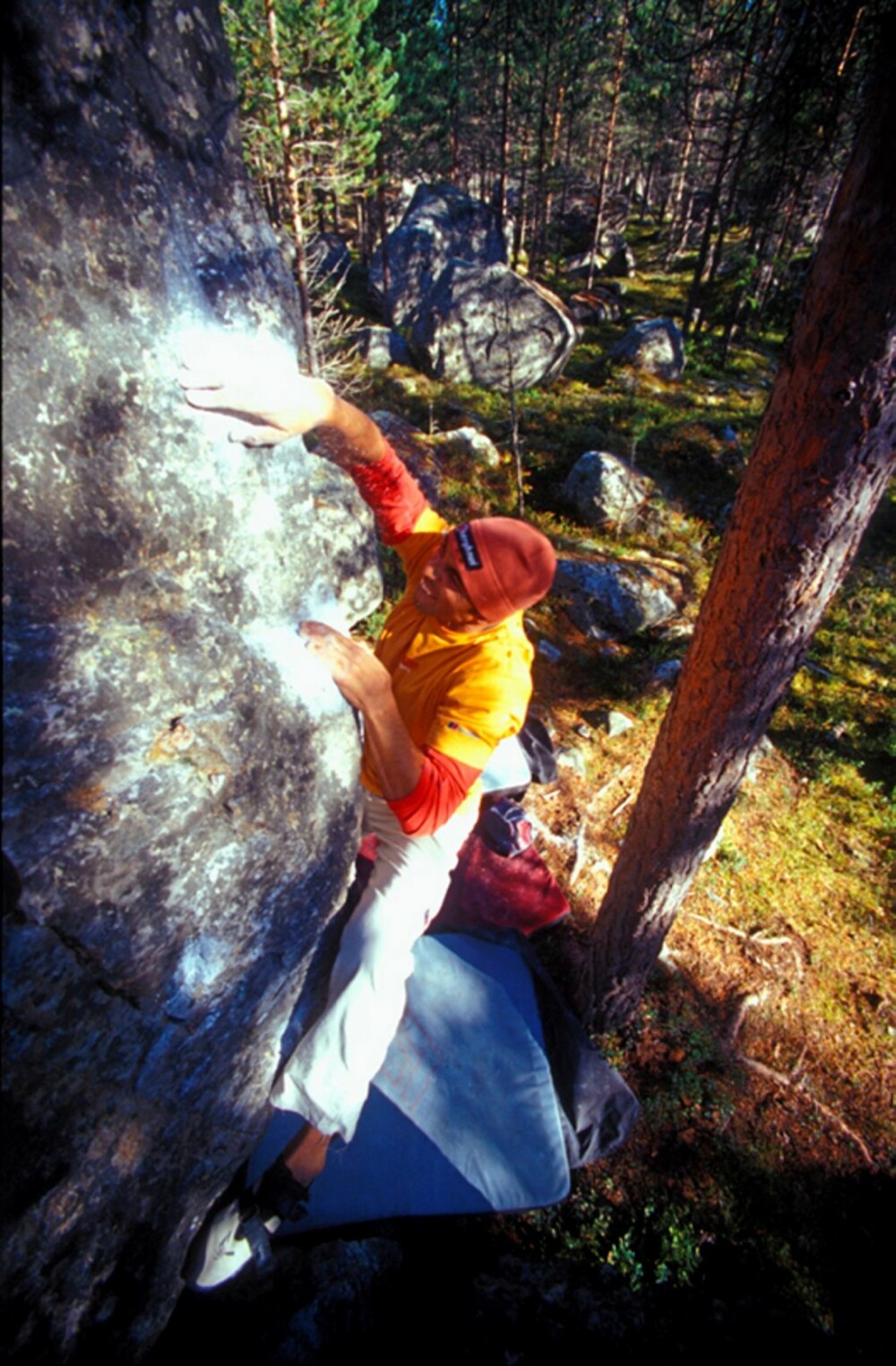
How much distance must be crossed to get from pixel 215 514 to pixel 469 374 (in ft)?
57.3

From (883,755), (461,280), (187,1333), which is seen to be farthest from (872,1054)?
(461,280)

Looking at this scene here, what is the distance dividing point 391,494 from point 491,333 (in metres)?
16.8

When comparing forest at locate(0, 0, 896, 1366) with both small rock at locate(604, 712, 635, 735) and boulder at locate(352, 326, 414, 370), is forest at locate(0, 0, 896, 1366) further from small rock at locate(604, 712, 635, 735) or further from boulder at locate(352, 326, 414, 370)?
boulder at locate(352, 326, 414, 370)

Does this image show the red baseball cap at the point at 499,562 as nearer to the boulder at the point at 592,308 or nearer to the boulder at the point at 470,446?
the boulder at the point at 470,446

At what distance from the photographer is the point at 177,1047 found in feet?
7.24

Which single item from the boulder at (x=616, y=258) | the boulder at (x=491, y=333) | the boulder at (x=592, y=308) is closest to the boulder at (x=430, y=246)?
the boulder at (x=491, y=333)

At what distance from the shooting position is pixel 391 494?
10.2ft

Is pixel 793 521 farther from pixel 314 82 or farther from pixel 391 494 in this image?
pixel 314 82

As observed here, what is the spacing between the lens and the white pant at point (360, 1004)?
108 inches

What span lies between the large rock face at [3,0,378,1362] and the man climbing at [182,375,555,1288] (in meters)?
0.24

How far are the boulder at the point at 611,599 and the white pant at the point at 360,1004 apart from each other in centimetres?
700

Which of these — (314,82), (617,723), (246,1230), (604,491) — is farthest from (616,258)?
(246,1230)

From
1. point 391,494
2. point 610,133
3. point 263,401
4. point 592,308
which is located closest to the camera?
point 263,401

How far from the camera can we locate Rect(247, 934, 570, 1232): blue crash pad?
3271 millimetres
